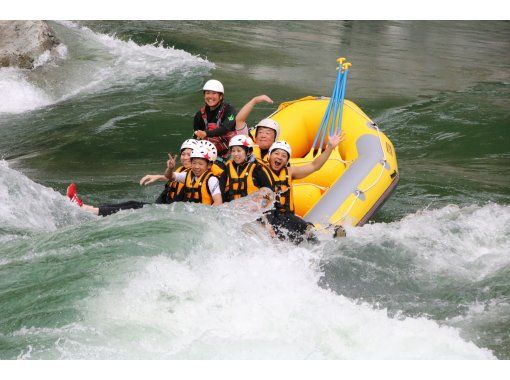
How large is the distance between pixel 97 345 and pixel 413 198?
492 centimetres

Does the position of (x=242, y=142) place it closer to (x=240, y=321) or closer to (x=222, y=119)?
(x=222, y=119)

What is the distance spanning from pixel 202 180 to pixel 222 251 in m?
0.86

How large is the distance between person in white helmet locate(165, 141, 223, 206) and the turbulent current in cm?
21

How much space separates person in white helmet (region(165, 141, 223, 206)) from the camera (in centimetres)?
631

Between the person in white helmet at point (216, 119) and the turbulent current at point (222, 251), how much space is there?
130 centimetres

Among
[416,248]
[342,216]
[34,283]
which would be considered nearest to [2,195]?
[34,283]

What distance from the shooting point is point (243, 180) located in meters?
6.27

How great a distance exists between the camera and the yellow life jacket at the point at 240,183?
20.5 ft

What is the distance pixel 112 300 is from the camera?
4926 millimetres

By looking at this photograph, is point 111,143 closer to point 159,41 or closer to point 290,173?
point 290,173

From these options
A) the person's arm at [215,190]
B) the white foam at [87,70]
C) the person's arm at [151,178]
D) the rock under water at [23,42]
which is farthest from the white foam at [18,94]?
the person's arm at [215,190]

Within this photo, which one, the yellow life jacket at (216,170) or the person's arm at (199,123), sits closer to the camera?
the yellow life jacket at (216,170)

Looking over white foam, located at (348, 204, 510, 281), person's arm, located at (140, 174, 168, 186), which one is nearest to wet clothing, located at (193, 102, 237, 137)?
person's arm, located at (140, 174, 168, 186)

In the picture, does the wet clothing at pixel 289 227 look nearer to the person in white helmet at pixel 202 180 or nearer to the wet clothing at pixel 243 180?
the wet clothing at pixel 243 180
